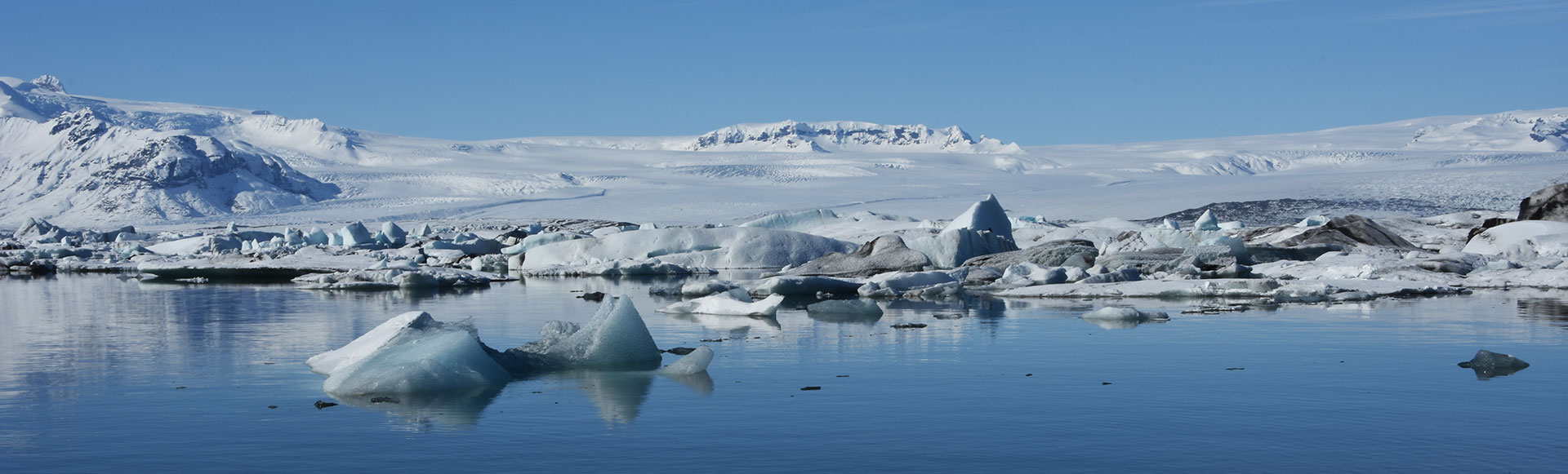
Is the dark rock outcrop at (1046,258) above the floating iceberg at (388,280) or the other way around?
above

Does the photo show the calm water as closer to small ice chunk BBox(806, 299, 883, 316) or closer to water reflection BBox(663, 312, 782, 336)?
water reflection BBox(663, 312, 782, 336)

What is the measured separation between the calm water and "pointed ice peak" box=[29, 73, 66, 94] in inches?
6508

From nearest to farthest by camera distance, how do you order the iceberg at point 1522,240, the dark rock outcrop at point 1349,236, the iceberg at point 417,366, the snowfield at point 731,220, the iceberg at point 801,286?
the iceberg at point 417,366
the snowfield at point 731,220
the iceberg at point 801,286
the iceberg at point 1522,240
the dark rock outcrop at point 1349,236

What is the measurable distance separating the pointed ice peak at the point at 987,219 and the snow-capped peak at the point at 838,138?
139992 millimetres

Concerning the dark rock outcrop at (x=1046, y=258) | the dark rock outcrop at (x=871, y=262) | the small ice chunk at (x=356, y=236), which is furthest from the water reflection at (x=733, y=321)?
the small ice chunk at (x=356, y=236)

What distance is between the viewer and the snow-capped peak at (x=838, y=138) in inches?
6604

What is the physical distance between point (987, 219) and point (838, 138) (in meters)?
156

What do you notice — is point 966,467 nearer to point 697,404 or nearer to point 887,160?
point 697,404

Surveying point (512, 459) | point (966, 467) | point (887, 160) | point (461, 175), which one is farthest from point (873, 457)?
point (887, 160)

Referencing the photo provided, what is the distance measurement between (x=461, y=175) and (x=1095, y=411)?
293ft

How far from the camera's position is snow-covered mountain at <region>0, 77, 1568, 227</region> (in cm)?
5053

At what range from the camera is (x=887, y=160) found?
4144 inches

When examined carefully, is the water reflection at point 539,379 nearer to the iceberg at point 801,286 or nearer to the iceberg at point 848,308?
the iceberg at point 848,308

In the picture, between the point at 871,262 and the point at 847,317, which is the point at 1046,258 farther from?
the point at 847,317
